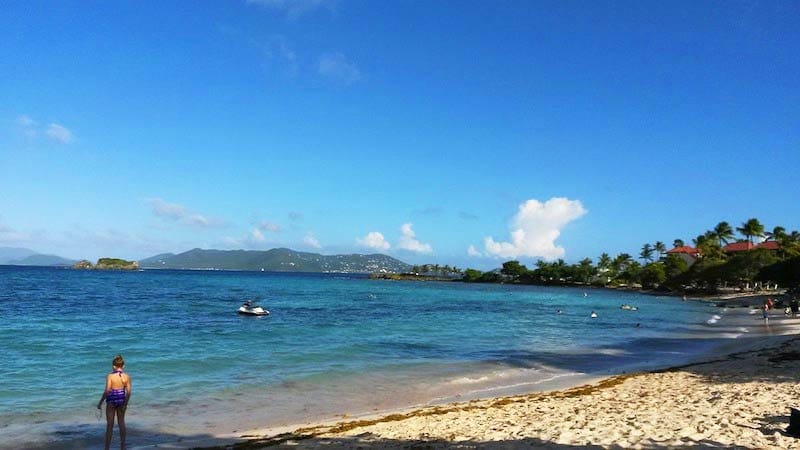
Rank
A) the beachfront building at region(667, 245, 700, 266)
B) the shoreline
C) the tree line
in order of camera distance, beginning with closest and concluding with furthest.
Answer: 1. the shoreline
2. the tree line
3. the beachfront building at region(667, 245, 700, 266)

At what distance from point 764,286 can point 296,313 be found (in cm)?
10795

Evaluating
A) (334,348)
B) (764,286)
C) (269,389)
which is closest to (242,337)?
(334,348)

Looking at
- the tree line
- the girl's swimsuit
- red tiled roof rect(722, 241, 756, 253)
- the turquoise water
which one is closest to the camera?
the girl's swimsuit

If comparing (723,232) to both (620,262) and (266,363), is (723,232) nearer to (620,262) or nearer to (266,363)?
(620,262)

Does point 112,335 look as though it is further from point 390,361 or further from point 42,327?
point 390,361

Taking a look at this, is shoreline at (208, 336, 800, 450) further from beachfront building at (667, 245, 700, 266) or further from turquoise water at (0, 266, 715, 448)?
beachfront building at (667, 245, 700, 266)

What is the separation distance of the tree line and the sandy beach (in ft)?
238

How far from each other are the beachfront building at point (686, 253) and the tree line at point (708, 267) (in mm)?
306

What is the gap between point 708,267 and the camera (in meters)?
111

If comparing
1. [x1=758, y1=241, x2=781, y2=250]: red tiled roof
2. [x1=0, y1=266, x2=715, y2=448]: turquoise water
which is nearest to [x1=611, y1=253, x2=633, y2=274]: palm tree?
[x1=758, y1=241, x2=781, y2=250]: red tiled roof

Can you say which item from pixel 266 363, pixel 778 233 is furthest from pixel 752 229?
pixel 266 363

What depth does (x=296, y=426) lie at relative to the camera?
43.6 feet

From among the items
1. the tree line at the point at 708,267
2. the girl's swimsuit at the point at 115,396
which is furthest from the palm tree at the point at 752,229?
the girl's swimsuit at the point at 115,396

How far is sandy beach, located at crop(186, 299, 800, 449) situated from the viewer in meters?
9.90
